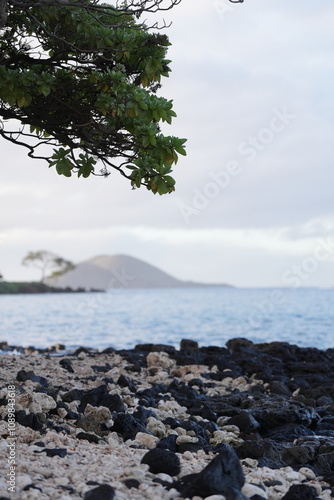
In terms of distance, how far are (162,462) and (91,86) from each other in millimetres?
4409

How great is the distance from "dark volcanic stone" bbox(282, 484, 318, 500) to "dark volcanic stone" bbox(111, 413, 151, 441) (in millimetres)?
2338

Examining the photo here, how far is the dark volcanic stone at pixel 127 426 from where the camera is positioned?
7.38 metres

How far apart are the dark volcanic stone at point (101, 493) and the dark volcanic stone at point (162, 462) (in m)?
0.85

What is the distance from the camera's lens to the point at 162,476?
5469mm

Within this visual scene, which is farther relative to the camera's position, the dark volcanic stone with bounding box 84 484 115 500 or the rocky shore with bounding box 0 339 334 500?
the rocky shore with bounding box 0 339 334 500

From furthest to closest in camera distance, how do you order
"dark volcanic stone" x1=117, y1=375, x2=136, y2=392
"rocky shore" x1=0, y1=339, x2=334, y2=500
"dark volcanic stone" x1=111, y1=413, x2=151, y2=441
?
"dark volcanic stone" x1=117, y1=375, x2=136, y2=392 → "dark volcanic stone" x1=111, y1=413, x2=151, y2=441 → "rocky shore" x1=0, y1=339, x2=334, y2=500

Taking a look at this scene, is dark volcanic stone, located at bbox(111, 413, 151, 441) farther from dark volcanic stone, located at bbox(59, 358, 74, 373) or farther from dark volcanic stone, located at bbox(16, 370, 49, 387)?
dark volcanic stone, located at bbox(59, 358, 74, 373)

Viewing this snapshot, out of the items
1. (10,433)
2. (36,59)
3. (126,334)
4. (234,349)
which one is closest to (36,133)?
(36,59)

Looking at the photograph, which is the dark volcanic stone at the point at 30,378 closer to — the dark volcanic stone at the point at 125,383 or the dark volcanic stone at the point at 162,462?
the dark volcanic stone at the point at 125,383

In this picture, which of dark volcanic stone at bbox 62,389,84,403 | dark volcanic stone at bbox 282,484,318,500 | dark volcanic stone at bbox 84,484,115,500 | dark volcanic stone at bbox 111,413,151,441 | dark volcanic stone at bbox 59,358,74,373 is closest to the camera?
dark volcanic stone at bbox 84,484,115,500

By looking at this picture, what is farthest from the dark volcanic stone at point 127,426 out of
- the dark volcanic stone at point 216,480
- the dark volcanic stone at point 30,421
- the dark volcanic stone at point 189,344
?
the dark volcanic stone at point 189,344

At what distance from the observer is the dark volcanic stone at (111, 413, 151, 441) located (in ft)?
24.2

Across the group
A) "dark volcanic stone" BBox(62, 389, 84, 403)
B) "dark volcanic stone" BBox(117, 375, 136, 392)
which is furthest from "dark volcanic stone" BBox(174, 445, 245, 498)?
"dark volcanic stone" BBox(117, 375, 136, 392)

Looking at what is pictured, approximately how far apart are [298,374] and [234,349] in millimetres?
3538
